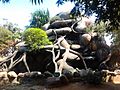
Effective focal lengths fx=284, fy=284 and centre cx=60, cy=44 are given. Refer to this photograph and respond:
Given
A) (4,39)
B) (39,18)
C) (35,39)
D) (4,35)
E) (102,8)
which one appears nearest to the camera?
(102,8)

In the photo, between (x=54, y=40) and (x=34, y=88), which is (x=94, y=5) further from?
(x=54, y=40)

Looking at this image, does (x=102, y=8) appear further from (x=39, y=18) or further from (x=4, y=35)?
(x=39, y=18)

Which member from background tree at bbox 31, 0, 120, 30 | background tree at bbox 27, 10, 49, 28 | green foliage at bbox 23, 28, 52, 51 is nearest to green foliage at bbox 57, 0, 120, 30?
background tree at bbox 31, 0, 120, 30

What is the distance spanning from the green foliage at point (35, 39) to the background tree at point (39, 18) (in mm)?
10405

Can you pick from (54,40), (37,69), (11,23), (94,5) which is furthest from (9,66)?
(11,23)

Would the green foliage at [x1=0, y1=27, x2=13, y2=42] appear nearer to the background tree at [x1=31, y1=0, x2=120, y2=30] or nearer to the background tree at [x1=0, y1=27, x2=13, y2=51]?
the background tree at [x1=0, y1=27, x2=13, y2=51]

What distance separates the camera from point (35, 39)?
20.8m

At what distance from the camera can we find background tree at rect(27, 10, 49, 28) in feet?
104

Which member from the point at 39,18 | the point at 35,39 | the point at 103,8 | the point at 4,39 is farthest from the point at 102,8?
the point at 39,18

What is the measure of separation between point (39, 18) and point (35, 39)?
36.5ft

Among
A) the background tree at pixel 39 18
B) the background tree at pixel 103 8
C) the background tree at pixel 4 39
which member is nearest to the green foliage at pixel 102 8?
the background tree at pixel 103 8

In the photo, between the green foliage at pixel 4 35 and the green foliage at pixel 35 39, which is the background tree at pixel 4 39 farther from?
the green foliage at pixel 35 39

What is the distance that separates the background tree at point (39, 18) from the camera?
3171 centimetres

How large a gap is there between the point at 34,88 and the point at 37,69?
26.4ft
